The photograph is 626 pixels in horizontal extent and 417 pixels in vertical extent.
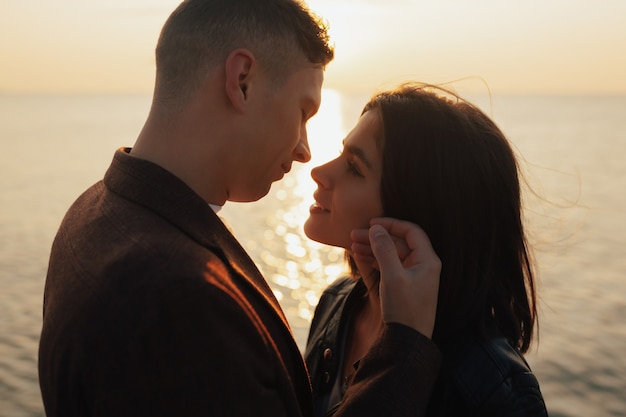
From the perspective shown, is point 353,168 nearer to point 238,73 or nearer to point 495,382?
point 238,73

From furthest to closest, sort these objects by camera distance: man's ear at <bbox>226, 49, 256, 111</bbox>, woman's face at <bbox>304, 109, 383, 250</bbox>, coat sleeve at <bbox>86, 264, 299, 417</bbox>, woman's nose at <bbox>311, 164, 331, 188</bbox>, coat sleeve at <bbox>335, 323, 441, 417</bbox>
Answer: woman's nose at <bbox>311, 164, 331, 188</bbox>
woman's face at <bbox>304, 109, 383, 250</bbox>
man's ear at <bbox>226, 49, 256, 111</bbox>
coat sleeve at <bbox>335, 323, 441, 417</bbox>
coat sleeve at <bbox>86, 264, 299, 417</bbox>

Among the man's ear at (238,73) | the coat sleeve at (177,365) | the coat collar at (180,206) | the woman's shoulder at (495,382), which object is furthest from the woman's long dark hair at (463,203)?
the coat sleeve at (177,365)

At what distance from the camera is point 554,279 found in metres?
15.9

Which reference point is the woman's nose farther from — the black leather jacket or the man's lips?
the black leather jacket

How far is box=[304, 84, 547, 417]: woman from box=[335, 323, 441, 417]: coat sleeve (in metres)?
0.33

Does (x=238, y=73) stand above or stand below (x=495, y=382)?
above

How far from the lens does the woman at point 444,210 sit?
3.13m

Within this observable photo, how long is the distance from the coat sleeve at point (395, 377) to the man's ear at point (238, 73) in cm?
109

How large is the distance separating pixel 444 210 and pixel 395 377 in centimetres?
97

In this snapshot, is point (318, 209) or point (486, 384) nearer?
point (486, 384)

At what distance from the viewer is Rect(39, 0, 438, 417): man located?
191cm

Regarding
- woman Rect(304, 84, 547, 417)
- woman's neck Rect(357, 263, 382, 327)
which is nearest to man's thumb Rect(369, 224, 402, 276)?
woman Rect(304, 84, 547, 417)

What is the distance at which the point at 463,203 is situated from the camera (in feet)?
10.5

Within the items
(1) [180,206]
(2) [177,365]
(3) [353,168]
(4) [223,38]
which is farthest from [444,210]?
(2) [177,365]
